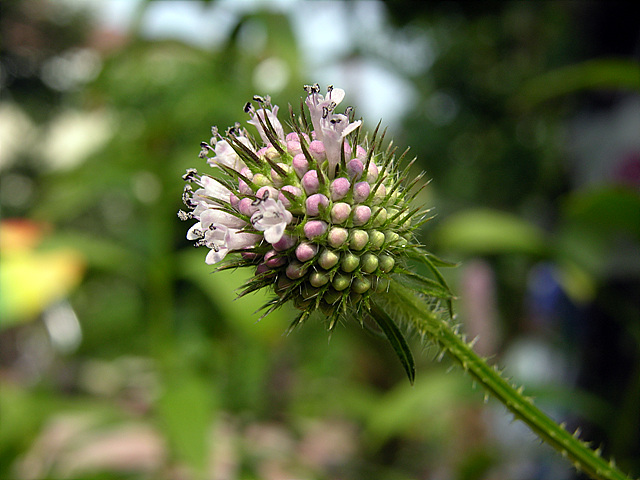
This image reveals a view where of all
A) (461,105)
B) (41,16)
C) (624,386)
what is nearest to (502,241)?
(624,386)

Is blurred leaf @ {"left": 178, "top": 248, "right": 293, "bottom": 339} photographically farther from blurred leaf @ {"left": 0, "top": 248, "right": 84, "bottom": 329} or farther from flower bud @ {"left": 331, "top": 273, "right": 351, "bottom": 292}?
flower bud @ {"left": 331, "top": 273, "right": 351, "bottom": 292}

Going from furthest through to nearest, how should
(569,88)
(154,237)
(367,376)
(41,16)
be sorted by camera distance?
(41,16) → (367,376) → (154,237) → (569,88)

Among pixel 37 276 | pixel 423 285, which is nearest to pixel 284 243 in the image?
pixel 423 285

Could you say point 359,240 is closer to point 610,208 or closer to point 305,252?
point 305,252

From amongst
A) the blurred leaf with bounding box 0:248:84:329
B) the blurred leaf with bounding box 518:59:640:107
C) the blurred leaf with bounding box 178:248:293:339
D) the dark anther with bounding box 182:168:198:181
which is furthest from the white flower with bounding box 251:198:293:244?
the blurred leaf with bounding box 0:248:84:329

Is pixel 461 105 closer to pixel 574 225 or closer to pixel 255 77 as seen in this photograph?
pixel 255 77

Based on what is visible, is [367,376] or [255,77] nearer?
[255,77]
